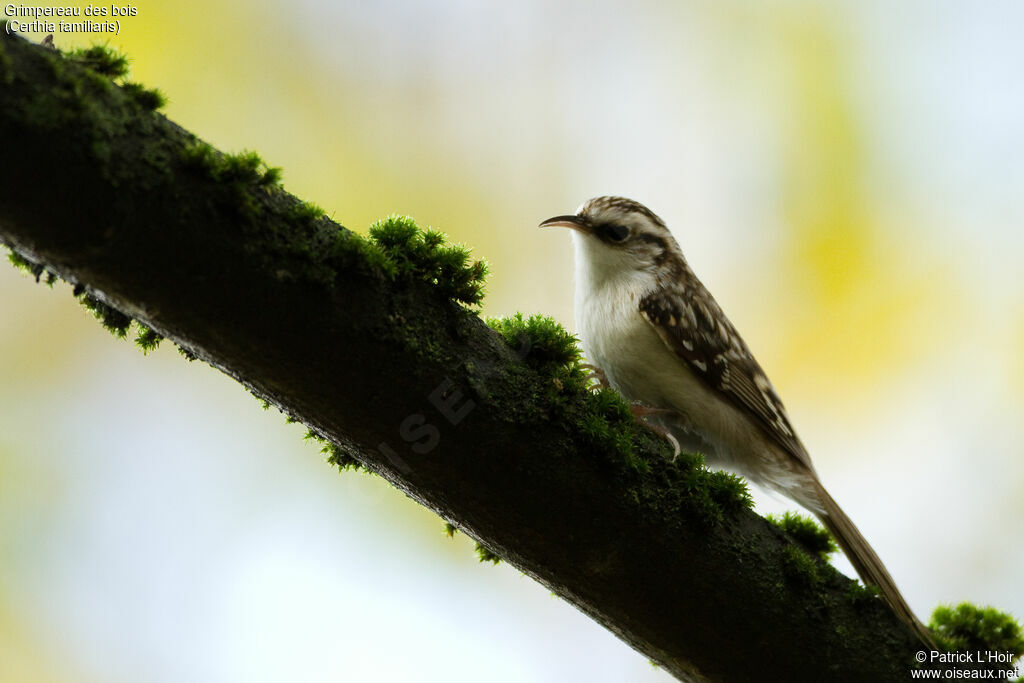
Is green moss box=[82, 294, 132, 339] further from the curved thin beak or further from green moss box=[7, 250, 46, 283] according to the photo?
the curved thin beak

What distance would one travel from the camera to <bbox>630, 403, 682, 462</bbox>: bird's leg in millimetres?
2477

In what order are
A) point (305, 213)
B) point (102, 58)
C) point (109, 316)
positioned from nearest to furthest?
point (102, 58)
point (305, 213)
point (109, 316)

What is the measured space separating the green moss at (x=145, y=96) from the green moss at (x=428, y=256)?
573 millimetres

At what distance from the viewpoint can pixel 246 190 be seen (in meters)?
1.70

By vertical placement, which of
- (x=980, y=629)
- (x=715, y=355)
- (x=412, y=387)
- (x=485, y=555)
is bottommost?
(x=485, y=555)

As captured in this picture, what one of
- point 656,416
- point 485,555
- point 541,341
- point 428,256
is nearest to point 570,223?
point 656,416

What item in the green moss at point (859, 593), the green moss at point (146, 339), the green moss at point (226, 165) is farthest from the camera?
the green moss at point (859, 593)

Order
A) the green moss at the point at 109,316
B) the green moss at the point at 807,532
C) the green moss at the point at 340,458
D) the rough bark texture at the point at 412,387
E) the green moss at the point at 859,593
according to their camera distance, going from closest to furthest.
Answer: the rough bark texture at the point at 412,387
the green moss at the point at 109,316
the green moss at the point at 340,458
the green moss at the point at 859,593
the green moss at the point at 807,532

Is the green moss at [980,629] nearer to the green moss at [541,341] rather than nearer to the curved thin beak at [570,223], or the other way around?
the green moss at [541,341]

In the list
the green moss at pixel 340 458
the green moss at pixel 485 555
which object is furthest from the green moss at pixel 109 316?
the green moss at pixel 485 555

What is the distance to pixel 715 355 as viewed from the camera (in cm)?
313

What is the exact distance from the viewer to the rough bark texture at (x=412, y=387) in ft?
5.00

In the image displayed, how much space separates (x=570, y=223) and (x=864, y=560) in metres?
1.71

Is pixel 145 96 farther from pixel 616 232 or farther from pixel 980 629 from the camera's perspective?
pixel 980 629
